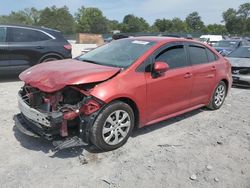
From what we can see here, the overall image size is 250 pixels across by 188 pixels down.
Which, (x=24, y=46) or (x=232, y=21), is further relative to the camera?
(x=232, y=21)

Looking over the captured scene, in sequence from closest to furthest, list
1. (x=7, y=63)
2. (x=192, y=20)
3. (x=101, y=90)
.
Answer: (x=101, y=90), (x=7, y=63), (x=192, y=20)

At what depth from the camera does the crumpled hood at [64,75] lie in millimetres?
3947

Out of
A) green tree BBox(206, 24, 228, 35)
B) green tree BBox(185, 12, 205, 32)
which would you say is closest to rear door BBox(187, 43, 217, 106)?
green tree BBox(206, 24, 228, 35)

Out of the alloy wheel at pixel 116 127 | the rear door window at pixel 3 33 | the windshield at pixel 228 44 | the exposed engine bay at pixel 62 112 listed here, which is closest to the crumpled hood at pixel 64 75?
the exposed engine bay at pixel 62 112

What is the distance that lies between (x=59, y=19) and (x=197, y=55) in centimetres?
9838

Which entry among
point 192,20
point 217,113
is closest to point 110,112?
point 217,113

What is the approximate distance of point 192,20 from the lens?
128 meters

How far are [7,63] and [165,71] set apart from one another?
5.38m

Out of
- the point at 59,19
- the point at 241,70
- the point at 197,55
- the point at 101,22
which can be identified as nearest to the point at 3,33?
the point at 197,55

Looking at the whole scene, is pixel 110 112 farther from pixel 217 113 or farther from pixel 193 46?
pixel 217 113

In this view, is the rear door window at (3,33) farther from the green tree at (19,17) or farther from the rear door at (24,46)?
the green tree at (19,17)

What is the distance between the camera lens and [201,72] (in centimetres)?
571

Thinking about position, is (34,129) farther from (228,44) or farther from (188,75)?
(228,44)

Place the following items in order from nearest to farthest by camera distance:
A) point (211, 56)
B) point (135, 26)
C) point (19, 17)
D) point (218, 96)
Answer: point (211, 56) → point (218, 96) → point (135, 26) → point (19, 17)
